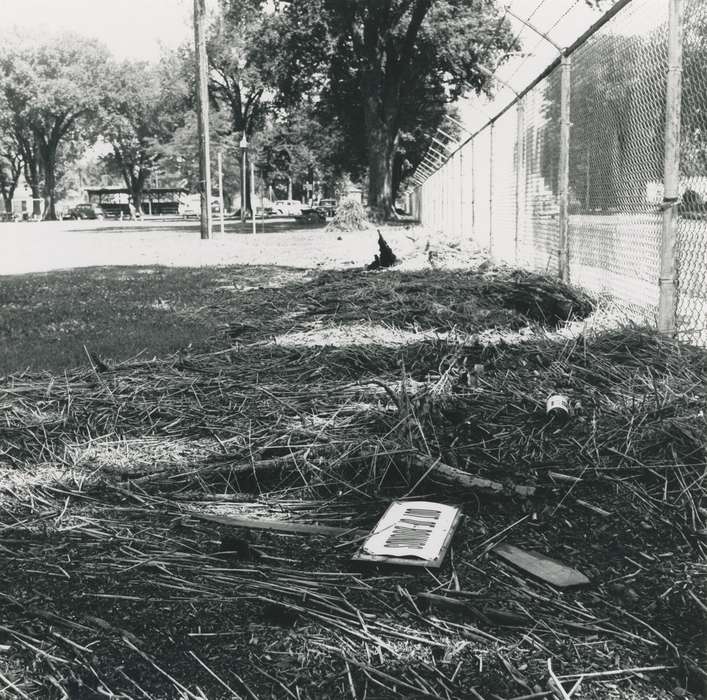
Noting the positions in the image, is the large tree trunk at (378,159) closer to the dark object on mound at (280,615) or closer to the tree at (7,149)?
the dark object on mound at (280,615)

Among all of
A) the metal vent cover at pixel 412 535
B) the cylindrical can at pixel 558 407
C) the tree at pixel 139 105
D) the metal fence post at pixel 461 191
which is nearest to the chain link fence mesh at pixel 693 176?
the cylindrical can at pixel 558 407

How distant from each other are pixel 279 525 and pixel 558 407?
130 centimetres

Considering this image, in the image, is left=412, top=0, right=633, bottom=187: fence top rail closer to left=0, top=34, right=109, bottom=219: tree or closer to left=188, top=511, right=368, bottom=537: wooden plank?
left=188, top=511, right=368, bottom=537: wooden plank

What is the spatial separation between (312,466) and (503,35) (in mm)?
39738

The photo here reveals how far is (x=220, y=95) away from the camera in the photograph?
223 ft

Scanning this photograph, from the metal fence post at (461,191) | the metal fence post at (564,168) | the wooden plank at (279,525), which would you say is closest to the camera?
the wooden plank at (279,525)

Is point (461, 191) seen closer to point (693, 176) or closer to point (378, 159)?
point (693, 176)

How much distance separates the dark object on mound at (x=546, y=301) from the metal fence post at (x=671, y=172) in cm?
92

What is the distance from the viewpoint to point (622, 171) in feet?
20.1

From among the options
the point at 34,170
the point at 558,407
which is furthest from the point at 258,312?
the point at 34,170

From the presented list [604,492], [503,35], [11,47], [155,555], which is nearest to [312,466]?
[155,555]

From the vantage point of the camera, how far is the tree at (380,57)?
3494 cm

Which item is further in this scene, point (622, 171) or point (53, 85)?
point (53, 85)

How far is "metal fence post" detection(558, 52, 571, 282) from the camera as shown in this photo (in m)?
7.49
